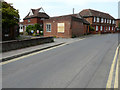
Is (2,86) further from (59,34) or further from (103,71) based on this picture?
(59,34)

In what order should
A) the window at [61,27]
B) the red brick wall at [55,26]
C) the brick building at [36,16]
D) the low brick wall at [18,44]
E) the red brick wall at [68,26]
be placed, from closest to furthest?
the low brick wall at [18,44] → the red brick wall at [68,26] → the red brick wall at [55,26] → the window at [61,27] → the brick building at [36,16]

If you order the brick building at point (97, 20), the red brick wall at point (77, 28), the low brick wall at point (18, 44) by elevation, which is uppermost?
the brick building at point (97, 20)

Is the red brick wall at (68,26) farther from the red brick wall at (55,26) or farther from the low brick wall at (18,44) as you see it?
the low brick wall at (18,44)

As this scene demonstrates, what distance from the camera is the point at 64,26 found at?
25.1 metres

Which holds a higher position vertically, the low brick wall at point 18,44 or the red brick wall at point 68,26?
Result: the red brick wall at point 68,26

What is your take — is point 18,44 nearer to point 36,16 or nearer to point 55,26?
point 55,26

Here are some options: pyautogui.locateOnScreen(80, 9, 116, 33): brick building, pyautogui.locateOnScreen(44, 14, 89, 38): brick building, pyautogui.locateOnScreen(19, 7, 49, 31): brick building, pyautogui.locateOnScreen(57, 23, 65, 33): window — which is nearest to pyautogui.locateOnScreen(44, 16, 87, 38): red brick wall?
pyautogui.locateOnScreen(44, 14, 89, 38): brick building

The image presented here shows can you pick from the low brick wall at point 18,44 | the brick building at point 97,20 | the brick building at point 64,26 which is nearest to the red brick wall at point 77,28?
the brick building at point 64,26

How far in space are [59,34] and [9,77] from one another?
21517 millimetres

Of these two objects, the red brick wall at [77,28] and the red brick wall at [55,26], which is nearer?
the red brick wall at [55,26]

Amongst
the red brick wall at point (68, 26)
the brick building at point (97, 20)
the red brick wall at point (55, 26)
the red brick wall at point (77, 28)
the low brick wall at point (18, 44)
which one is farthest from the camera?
the brick building at point (97, 20)

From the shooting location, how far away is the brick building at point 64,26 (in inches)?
960

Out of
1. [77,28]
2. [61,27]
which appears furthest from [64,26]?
[77,28]

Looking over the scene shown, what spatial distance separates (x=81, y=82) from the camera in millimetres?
4438
